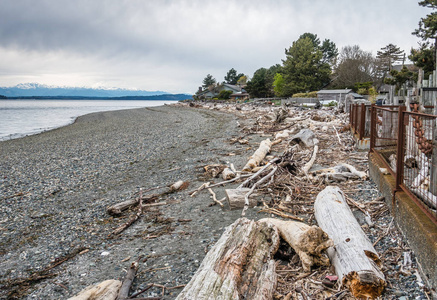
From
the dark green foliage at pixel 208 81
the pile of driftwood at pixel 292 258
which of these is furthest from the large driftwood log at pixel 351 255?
the dark green foliage at pixel 208 81

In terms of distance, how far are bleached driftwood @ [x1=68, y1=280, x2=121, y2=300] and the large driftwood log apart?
2.69 metres

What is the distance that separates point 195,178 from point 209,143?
277 inches

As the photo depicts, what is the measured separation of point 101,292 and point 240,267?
5.59ft

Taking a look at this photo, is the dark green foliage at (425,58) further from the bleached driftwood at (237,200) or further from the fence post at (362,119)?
the bleached driftwood at (237,200)

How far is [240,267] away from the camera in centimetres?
343

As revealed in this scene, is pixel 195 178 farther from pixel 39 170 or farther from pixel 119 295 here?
pixel 39 170

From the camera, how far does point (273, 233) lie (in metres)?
4.20

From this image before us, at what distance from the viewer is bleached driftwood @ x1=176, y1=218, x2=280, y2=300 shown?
303 centimetres

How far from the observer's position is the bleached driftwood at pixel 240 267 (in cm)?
303

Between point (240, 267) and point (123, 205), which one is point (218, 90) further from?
point (240, 267)

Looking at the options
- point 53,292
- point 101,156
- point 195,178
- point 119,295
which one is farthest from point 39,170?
point 119,295

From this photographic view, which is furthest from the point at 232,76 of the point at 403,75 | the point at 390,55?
the point at 403,75

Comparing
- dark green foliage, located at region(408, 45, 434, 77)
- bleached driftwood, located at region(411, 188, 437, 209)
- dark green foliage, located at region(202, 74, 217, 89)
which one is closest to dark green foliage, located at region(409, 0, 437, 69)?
dark green foliage, located at region(408, 45, 434, 77)

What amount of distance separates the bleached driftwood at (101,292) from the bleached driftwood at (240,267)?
114cm
